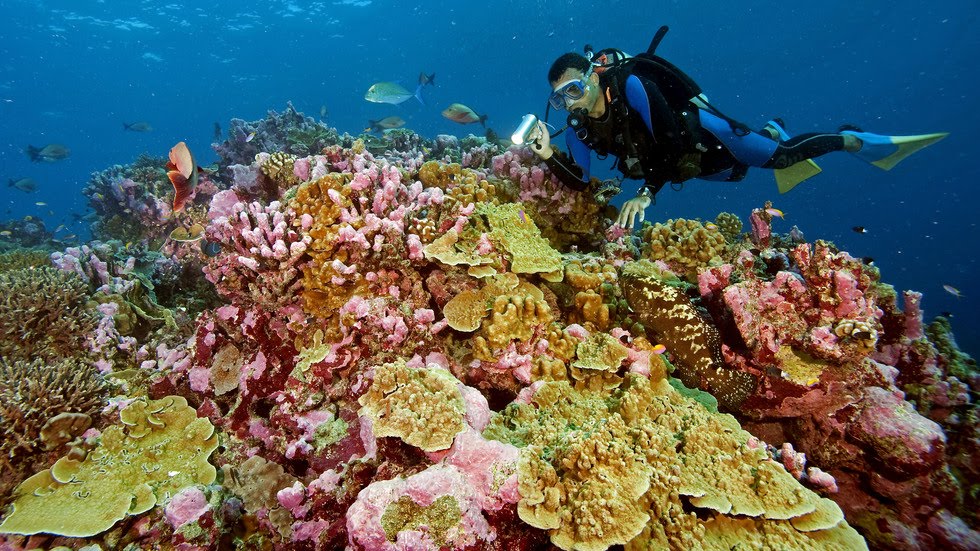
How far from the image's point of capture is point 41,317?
12.7 ft

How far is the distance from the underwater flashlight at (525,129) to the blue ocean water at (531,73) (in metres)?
52.5

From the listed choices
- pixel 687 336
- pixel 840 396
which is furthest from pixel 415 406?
pixel 840 396

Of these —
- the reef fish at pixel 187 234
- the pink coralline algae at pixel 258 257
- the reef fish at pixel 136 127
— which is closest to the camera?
the pink coralline algae at pixel 258 257

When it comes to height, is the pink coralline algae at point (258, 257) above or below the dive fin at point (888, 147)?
below

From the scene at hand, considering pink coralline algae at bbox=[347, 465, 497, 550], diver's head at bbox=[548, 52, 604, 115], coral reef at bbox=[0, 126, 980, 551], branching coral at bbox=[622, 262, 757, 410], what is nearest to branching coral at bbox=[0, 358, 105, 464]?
coral reef at bbox=[0, 126, 980, 551]

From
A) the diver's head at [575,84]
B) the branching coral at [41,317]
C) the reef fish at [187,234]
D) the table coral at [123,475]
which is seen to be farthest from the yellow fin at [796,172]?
the branching coral at [41,317]

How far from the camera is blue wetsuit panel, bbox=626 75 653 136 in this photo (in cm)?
471

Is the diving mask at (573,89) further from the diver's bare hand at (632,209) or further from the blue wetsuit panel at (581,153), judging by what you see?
the diver's bare hand at (632,209)

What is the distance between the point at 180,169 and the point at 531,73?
3741 inches

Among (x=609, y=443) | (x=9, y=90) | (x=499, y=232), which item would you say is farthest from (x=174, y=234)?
(x=9, y=90)

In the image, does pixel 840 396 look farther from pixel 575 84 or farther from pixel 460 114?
pixel 460 114

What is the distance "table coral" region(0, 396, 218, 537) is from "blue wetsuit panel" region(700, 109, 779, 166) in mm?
6291

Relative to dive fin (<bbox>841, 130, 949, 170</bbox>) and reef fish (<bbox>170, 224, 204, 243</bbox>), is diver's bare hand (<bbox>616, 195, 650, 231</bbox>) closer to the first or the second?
dive fin (<bbox>841, 130, 949, 170</bbox>)

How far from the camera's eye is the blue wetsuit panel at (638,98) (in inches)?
186
